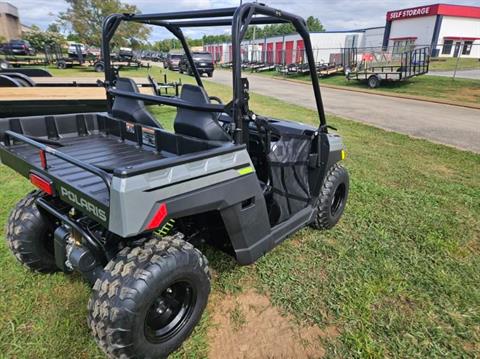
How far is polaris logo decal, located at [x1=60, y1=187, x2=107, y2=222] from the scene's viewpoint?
1737 millimetres

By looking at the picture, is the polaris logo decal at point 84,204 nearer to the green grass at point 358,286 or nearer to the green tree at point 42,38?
the green grass at point 358,286

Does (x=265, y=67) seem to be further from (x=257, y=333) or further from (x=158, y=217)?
(x=158, y=217)

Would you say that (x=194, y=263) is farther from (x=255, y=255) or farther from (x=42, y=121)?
(x=42, y=121)

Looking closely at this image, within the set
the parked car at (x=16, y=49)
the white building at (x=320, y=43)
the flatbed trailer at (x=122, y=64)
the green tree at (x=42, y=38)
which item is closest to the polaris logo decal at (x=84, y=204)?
the flatbed trailer at (x=122, y=64)

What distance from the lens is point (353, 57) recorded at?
78.4ft

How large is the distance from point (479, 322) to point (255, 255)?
162 cm

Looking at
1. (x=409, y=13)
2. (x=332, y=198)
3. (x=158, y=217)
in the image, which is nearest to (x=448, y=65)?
(x=409, y=13)

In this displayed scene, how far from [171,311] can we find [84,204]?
2.82 feet

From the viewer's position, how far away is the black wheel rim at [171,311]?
2.06 metres

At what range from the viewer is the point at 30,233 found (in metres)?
2.49

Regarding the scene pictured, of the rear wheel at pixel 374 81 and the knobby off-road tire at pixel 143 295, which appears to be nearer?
the knobby off-road tire at pixel 143 295

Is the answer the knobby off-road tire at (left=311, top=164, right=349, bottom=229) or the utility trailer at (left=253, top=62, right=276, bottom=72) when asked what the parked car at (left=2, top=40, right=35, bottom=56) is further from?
the knobby off-road tire at (left=311, top=164, right=349, bottom=229)

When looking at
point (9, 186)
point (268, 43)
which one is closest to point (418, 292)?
point (9, 186)

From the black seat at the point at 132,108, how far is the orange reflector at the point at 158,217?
1.49m
